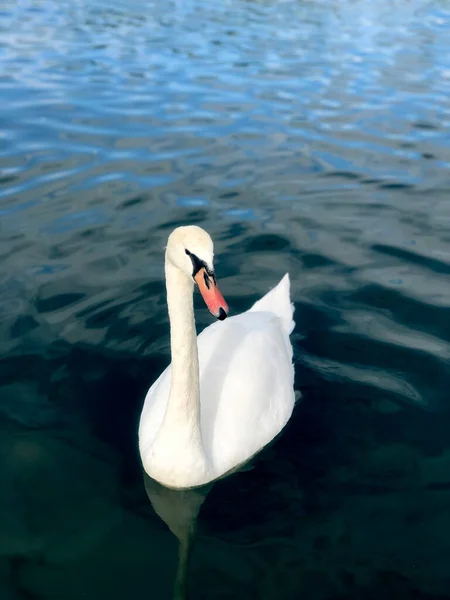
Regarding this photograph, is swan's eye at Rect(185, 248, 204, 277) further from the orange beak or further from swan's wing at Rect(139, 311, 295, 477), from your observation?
swan's wing at Rect(139, 311, 295, 477)

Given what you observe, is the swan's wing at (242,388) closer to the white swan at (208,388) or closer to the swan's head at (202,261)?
the white swan at (208,388)

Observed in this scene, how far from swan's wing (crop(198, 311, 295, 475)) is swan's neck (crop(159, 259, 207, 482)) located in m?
0.28

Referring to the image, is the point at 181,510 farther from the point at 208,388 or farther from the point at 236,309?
the point at 236,309

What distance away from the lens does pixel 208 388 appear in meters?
5.83

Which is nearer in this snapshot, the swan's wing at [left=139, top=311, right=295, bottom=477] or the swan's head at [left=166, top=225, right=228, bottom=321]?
the swan's head at [left=166, top=225, right=228, bottom=321]

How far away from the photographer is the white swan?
15.1ft

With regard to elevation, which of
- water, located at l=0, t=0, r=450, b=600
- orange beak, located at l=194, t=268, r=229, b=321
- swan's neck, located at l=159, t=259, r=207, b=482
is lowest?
water, located at l=0, t=0, r=450, b=600

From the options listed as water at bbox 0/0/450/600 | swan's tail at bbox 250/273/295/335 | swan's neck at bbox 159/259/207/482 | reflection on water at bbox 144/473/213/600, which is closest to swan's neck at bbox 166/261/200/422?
swan's neck at bbox 159/259/207/482

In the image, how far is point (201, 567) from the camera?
4844 millimetres

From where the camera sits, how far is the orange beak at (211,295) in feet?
13.9

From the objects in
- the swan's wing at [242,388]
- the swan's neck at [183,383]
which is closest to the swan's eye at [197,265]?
the swan's neck at [183,383]

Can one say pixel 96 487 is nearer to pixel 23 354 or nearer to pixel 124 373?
pixel 124 373

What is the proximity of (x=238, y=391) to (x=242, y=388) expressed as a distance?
45 millimetres

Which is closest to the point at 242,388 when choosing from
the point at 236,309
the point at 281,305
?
the point at 281,305
